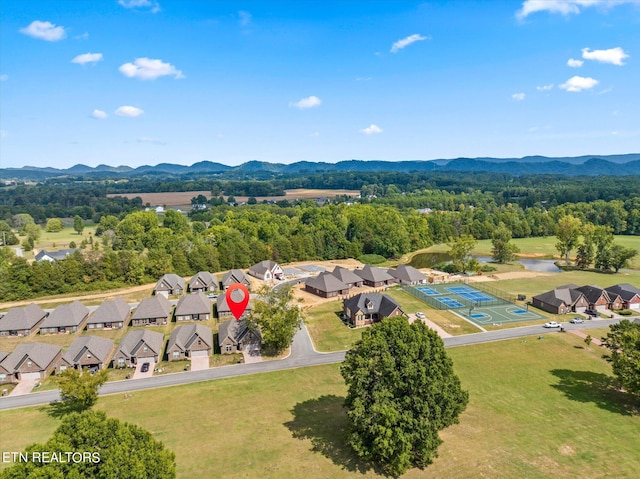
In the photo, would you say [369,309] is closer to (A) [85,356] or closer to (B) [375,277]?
(B) [375,277]

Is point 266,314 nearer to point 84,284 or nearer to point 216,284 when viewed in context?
point 216,284

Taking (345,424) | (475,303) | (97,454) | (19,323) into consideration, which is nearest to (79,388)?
(97,454)

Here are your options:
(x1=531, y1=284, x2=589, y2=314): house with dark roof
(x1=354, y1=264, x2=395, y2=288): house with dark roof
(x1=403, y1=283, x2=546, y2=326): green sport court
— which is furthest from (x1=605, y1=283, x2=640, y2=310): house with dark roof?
(x1=354, y1=264, x2=395, y2=288): house with dark roof

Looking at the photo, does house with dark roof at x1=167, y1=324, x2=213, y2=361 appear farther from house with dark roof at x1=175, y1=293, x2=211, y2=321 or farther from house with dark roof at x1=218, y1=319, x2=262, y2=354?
house with dark roof at x1=175, y1=293, x2=211, y2=321

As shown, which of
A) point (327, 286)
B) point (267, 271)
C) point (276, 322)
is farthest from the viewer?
point (267, 271)

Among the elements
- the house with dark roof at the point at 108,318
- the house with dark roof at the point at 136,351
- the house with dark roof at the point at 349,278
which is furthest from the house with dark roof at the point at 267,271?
the house with dark roof at the point at 136,351
